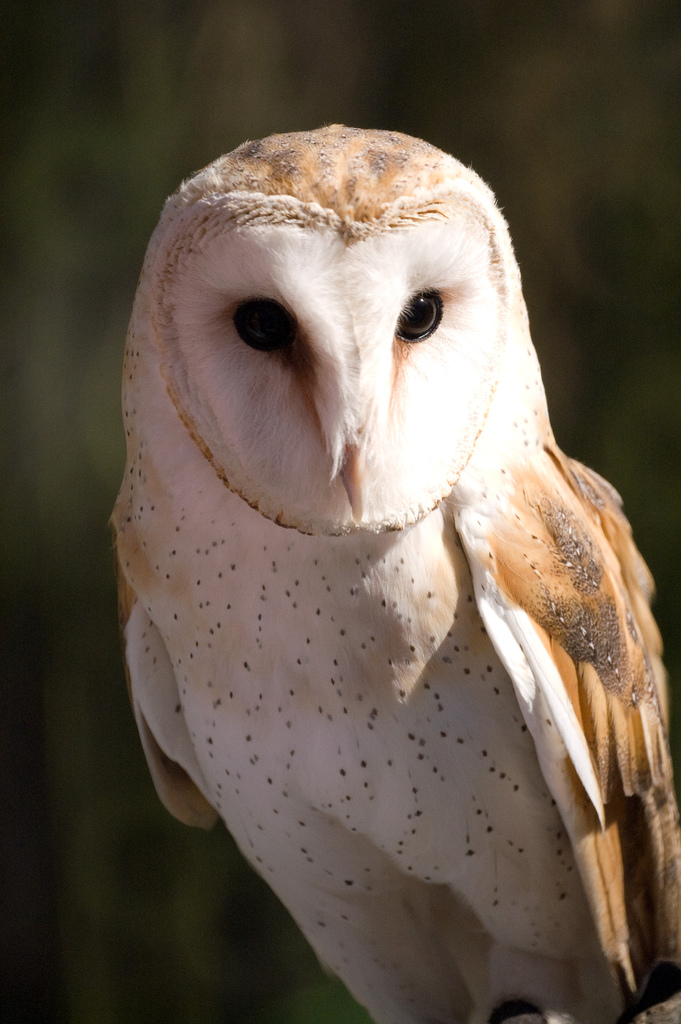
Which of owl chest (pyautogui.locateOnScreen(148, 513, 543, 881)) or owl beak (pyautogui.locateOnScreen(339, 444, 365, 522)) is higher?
owl beak (pyautogui.locateOnScreen(339, 444, 365, 522))

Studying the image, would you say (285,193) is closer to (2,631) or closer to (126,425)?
(126,425)

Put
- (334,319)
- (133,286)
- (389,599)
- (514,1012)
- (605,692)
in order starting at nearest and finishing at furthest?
(334,319) < (389,599) < (605,692) < (514,1012) < (133,286)

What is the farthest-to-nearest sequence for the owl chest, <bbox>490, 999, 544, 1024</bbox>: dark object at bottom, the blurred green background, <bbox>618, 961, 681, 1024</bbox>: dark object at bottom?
1. the blurred green background
2. <bbox>490, 999, 544, 1024</bbox>: dark object at bottom
3. <bbox>618, 961, 681, 1024</bbox>: dark object at bottom
4. the owl chest

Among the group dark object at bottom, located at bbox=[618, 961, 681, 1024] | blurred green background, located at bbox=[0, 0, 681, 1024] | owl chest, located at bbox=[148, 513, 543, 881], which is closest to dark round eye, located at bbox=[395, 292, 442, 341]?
owl chest, located at bbox=[148, 513, 543, 881]

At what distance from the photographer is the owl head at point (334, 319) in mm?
534

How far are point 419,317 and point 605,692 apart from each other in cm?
42

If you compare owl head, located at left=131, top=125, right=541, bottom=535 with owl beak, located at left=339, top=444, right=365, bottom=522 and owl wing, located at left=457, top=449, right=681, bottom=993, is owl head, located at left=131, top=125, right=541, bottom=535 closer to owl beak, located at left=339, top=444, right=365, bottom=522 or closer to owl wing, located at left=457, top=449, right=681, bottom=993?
owl beak, located at left=339, top=444, right=365, bottom=522

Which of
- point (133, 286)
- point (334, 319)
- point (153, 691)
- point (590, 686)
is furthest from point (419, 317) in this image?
point (133, 286)

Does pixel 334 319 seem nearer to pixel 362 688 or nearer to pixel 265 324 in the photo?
pixel 265 324

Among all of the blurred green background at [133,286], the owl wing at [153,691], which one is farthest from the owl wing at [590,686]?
the blurred green background at [133,286]

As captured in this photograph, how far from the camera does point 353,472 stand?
1.85ft

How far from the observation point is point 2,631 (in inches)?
65.5

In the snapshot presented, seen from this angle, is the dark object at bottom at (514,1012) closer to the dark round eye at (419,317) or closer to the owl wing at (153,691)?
the owl wing at (153,691)

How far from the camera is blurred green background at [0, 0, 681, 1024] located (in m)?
1.44
